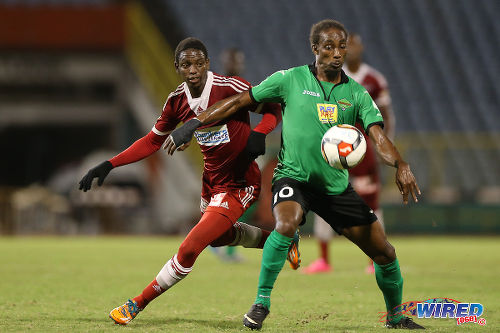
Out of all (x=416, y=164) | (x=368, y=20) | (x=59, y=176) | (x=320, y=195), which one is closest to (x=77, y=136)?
(x=59, y=176)

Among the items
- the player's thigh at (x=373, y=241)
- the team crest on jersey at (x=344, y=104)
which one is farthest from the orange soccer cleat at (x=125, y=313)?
the team crest on jersey at (x=344, y=104)

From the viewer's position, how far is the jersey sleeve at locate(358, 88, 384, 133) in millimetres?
4875

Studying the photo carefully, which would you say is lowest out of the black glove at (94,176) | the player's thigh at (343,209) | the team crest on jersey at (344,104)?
the player's thigh at (343,209)

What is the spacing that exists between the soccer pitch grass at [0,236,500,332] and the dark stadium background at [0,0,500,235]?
223 inches

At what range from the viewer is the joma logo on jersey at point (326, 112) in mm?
4949

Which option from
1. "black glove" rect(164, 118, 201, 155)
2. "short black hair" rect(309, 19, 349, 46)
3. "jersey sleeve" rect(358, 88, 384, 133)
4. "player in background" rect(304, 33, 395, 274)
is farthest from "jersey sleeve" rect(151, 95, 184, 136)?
"player in background" rect(304, 33, 395, 274)

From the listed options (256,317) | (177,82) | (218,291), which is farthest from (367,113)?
(177,82)

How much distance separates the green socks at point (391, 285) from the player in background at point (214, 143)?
42.6 inches

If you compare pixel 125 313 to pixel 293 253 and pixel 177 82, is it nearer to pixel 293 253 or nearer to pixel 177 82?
pixel 293 253

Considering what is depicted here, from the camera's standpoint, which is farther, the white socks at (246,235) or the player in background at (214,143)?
the white socks at (246,235)

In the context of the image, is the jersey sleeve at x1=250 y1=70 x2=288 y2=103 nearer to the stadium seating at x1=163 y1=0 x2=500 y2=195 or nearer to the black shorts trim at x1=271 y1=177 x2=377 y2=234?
the black shorts trim at x1=271 y1=177 x2=377 y2=234

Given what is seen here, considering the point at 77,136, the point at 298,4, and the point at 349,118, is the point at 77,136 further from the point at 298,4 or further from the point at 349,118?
the point at 349,118

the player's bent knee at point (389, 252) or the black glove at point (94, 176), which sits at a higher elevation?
the black glove at point (94, 176)

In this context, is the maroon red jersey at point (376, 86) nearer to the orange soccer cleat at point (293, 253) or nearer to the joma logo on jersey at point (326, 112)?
the orange soccer cleat at point (293, 253)
